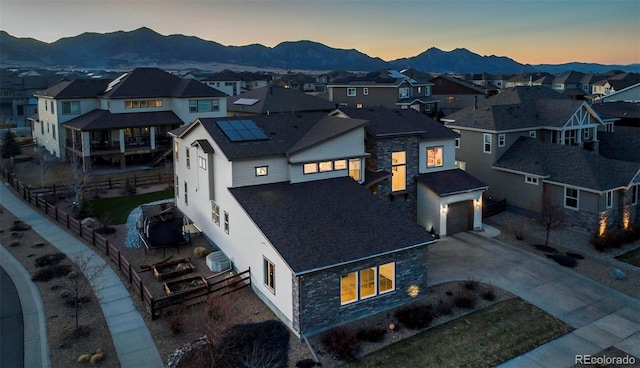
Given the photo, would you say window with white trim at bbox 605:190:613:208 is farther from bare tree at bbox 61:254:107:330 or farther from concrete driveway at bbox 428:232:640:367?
bare tree at bbox 61:254:107:330

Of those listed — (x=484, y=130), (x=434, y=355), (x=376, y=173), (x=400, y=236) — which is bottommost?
(x=434, y=355)

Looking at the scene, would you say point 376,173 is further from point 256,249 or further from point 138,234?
point 138,234

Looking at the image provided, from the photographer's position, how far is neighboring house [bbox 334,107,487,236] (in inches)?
1049

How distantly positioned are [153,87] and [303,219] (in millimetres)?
34488

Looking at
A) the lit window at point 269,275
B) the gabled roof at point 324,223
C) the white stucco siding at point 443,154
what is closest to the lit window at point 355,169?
the gabled roof at point 324,223

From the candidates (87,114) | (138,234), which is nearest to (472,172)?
(138,234)

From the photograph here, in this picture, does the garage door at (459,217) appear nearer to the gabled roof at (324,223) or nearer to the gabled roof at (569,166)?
the gabled roof at (569,166)

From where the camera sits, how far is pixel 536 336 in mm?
16672

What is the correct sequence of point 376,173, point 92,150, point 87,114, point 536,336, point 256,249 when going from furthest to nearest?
point 87,114, point 92,150, point 376,173, point 256,249, point 536,336

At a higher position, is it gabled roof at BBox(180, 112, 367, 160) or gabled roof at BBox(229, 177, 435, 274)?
gabled roof at BBox(180, 112, 367, 160)

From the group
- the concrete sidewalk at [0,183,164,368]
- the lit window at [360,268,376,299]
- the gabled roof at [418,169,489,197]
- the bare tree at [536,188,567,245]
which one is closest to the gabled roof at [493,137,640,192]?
the bare tree at [536,188,567,245]

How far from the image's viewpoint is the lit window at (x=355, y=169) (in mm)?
24547

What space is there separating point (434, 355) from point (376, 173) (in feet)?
41.2

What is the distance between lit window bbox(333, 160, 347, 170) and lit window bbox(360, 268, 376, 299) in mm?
7326
